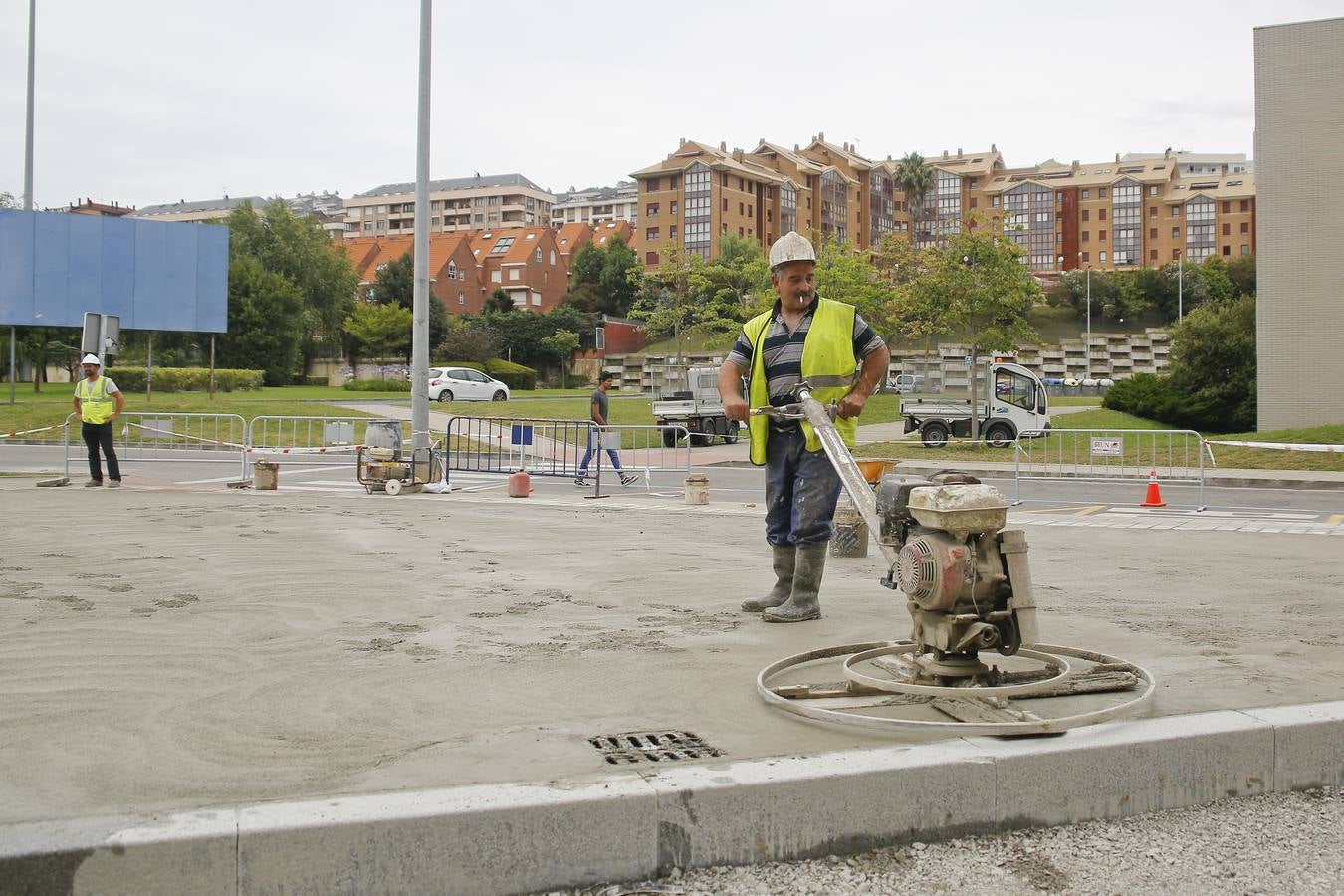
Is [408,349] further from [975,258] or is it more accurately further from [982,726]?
[982,726]

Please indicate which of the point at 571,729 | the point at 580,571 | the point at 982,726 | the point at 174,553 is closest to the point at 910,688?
the point at 982,726

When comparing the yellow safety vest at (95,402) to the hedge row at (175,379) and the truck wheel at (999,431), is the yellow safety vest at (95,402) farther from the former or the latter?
the hedge row at (175,379)

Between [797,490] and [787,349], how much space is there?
0.76 m

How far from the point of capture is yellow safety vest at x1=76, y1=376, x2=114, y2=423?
616 inches

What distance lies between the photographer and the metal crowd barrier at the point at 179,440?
2391 cm

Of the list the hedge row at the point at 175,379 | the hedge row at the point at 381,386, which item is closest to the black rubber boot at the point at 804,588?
the hedge row at the point at 175,379

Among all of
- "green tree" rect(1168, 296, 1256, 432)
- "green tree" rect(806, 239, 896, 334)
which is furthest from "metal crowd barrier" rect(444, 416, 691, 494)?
"green tree" rect(806, 239, 896, 334)

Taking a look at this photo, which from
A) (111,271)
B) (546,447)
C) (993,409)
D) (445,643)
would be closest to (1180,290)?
(993,409)

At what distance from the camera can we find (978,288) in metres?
31.0

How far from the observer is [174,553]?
8.67 metres

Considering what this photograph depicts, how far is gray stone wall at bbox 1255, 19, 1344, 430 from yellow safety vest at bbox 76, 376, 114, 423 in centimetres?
2876

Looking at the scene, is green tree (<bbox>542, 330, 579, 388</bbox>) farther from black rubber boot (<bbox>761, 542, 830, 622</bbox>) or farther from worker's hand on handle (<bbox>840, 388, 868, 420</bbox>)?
worker's hand on handle (<bbox>840, 388, 868, 420</bbox>)

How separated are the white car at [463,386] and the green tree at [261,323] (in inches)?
846

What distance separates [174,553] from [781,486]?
5066mm
